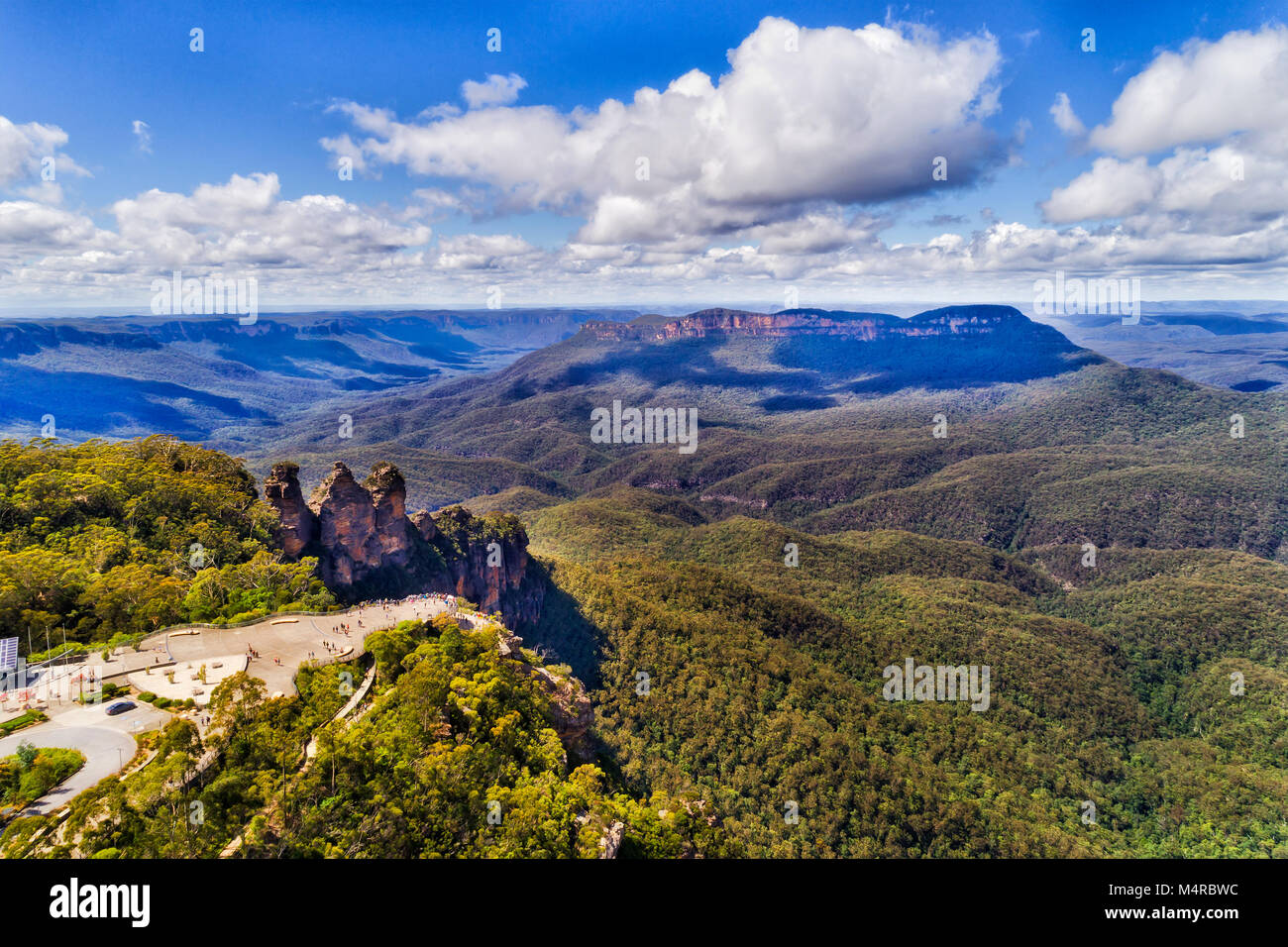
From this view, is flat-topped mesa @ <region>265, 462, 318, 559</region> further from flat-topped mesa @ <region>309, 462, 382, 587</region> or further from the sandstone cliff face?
flat-topped mesa @ <region>309, 462, 382, 587</region>

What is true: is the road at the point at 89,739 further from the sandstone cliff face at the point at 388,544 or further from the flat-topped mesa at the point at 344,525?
the flat-topped mesa at the point at 344,525

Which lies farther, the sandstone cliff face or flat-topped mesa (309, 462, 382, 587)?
flat-topped mesa (309, 462, 382, 587)

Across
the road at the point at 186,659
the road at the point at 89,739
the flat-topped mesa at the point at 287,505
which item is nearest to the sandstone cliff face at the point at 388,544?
the flat-topped mesa at the point at 287,505

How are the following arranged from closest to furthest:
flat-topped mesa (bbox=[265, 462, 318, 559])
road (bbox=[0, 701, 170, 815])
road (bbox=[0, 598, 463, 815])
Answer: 1. road (bbox=[0, 701, 170, 815])
2. road (bbox=[0, 598, 463, 815])
3. flat-topped mesa (bbox=[265, 462, 318, 559])

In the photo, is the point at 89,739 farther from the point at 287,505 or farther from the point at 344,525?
the point at 344,525

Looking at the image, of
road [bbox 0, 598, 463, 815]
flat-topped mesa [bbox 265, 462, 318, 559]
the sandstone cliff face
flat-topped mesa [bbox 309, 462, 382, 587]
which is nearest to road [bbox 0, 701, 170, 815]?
road [bbox 0, 598, 463, 815]

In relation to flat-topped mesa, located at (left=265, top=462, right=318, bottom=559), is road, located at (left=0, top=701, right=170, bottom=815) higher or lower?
lower

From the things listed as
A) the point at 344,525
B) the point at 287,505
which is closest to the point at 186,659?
the point at 287,505
